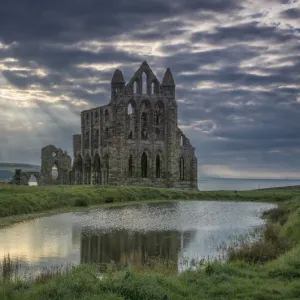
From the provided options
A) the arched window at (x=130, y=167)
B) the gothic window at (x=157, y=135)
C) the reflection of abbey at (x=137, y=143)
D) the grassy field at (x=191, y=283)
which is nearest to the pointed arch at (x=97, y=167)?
the reflection of abbey at (x=137, y=143)

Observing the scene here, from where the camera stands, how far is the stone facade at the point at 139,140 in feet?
250

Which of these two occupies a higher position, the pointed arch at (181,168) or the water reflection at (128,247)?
the pointed arch at (181,168)

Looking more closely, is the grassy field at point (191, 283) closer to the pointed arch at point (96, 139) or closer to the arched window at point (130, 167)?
the arched window at point (130, 167)

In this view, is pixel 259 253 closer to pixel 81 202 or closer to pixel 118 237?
pixel 118 237

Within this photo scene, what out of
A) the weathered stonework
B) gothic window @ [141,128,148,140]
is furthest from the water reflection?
the weathered stonework

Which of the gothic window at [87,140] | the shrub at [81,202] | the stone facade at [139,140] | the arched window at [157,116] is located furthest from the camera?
the gothic window at [87,140]

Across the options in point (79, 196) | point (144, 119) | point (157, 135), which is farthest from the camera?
point (144, 119)

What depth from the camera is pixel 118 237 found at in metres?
24.5

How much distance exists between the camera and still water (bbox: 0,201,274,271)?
1894cm

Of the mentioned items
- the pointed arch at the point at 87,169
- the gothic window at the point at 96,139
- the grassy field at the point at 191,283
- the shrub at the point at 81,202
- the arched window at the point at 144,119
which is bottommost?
the grassy field at the point at 191,283

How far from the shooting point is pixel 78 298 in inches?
416

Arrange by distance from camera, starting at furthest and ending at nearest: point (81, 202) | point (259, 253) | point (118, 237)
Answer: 1. point (81, 202)
2. point (118, 237)
3. point (259, 253)

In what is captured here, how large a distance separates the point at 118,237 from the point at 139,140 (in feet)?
178

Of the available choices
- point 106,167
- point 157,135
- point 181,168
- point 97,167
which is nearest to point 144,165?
point 157,135
